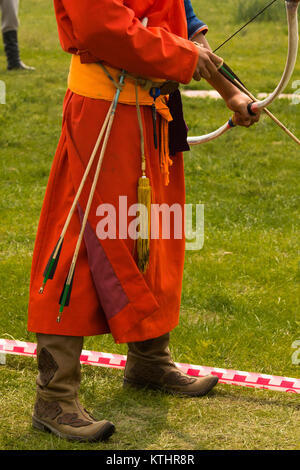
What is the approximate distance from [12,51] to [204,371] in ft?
23.0

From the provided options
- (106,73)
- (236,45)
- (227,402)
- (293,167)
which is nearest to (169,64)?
(106,73)

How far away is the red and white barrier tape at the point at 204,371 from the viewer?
368 centimetres

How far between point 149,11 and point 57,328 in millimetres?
1203

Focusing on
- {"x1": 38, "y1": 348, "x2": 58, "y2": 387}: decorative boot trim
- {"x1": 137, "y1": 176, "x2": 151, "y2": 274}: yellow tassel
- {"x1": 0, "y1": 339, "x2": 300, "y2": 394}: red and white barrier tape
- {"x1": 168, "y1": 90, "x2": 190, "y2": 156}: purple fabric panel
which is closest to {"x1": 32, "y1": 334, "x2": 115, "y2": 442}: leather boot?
{"x1": 38, "y1": 348, "x2": 58, "y2": 387}: decorative boot trim

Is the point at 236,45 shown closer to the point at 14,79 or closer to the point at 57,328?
the point at 14,79

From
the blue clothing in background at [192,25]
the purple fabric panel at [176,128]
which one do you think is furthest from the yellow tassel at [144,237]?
the blue clothing in background at [192,25]

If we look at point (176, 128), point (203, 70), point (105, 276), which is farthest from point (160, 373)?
point (203, 70)

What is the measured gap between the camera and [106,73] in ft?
10.1

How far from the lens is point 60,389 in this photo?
3.20 m

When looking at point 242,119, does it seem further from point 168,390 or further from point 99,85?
point 168,390

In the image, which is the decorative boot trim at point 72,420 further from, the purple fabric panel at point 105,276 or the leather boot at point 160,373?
the leather boot at point 160,373

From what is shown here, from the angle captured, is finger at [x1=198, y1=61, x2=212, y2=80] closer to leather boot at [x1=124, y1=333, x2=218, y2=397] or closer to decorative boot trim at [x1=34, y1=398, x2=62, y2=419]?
leather boot at [x1=124, y1=333, x2=218, y2=397]

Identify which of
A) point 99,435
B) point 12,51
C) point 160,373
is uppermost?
point 99,435

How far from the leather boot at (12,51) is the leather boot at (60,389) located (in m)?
7.33
